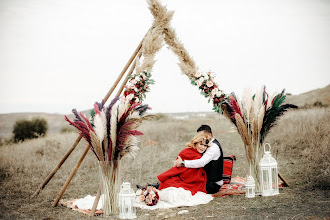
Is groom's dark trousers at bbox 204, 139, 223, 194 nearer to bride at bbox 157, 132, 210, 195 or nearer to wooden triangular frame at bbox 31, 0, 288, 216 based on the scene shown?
bride at bbox 157, 132, 210, 195

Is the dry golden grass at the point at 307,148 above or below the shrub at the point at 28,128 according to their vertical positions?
below

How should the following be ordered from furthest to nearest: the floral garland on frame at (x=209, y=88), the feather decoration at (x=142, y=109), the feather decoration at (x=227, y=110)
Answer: the floral garland on frame at (x=209, y=88), the feather decoration at (x=227, y=110), the feather decoration at (x=142, y=109)

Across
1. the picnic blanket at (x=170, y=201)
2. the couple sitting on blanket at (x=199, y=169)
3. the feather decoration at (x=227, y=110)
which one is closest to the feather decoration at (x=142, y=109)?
the couple sitting on blanket at (x=199, y=169)

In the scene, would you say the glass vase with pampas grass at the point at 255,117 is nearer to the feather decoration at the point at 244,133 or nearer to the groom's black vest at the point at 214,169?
the feather decoration at the point at 244,133

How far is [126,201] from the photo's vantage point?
522 cm

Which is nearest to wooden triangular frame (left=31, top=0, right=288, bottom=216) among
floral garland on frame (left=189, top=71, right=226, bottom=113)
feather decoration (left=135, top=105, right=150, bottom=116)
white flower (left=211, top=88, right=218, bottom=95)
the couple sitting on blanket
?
floral garland on frame (left=189, top=71, right=226, bottom=113)

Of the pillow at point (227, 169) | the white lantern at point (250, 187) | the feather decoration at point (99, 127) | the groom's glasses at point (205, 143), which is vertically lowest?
A: the white lantern at point (250, 187)

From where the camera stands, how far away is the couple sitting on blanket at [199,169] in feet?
20.7

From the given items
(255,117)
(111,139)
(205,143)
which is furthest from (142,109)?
(255,117)

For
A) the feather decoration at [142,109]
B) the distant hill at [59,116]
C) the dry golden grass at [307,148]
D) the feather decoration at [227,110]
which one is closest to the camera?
the feather decoration at [142,109]

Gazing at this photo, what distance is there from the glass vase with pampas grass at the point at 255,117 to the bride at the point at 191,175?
75 centimetres

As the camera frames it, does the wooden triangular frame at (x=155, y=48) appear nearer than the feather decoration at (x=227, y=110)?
Yes

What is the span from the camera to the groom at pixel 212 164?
6289mm

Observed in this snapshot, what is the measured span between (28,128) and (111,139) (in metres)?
16.5
